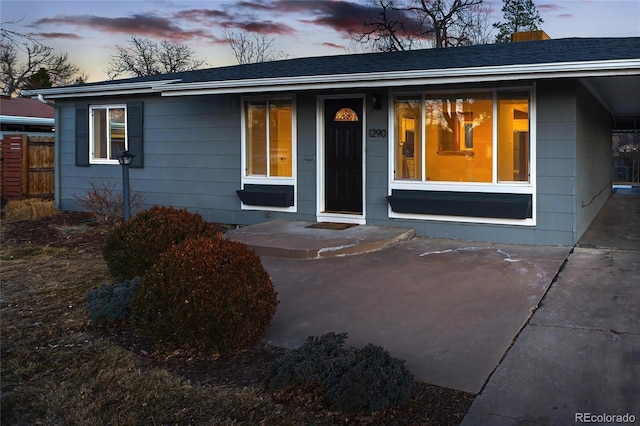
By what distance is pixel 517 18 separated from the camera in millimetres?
28297

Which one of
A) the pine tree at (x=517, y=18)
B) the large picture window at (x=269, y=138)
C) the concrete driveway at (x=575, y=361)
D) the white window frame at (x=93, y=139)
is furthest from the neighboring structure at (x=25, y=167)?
the pine tree at (x=517, y=18)

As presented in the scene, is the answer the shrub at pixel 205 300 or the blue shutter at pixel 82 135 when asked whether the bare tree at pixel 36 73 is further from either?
the shrub at pixel 205 300

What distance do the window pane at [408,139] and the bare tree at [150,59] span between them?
2526cm

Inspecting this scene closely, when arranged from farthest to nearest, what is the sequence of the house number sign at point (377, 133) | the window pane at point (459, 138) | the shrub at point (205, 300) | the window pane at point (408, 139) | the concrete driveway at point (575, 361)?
the house number sign at point (377, 133) < the window pane at point (408, 139) < the window pane at point (459, 138) < the shrub at point (205, 300) < the concrete driveway at point (575, 361)

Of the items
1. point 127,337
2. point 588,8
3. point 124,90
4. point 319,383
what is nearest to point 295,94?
point 124,90

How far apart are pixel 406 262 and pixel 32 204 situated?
30.3 feet

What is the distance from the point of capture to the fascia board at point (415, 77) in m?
7.27

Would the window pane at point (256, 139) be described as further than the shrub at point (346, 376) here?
Yes

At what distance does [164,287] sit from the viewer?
14.7 ft

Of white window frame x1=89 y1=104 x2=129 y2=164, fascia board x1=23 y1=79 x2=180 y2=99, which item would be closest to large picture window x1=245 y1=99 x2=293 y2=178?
fascia board x1=23 y1=79 x2=180 y2=99

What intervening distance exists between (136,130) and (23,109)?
13115 mm

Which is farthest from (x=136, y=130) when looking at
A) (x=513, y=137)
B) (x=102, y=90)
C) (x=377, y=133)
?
(x=513, y=137)

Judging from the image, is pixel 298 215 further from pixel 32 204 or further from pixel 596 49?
pixel 32 204

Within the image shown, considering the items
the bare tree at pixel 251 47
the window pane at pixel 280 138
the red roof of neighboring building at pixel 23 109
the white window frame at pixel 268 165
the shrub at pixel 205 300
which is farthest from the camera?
the bare tree at pixel 251 47
